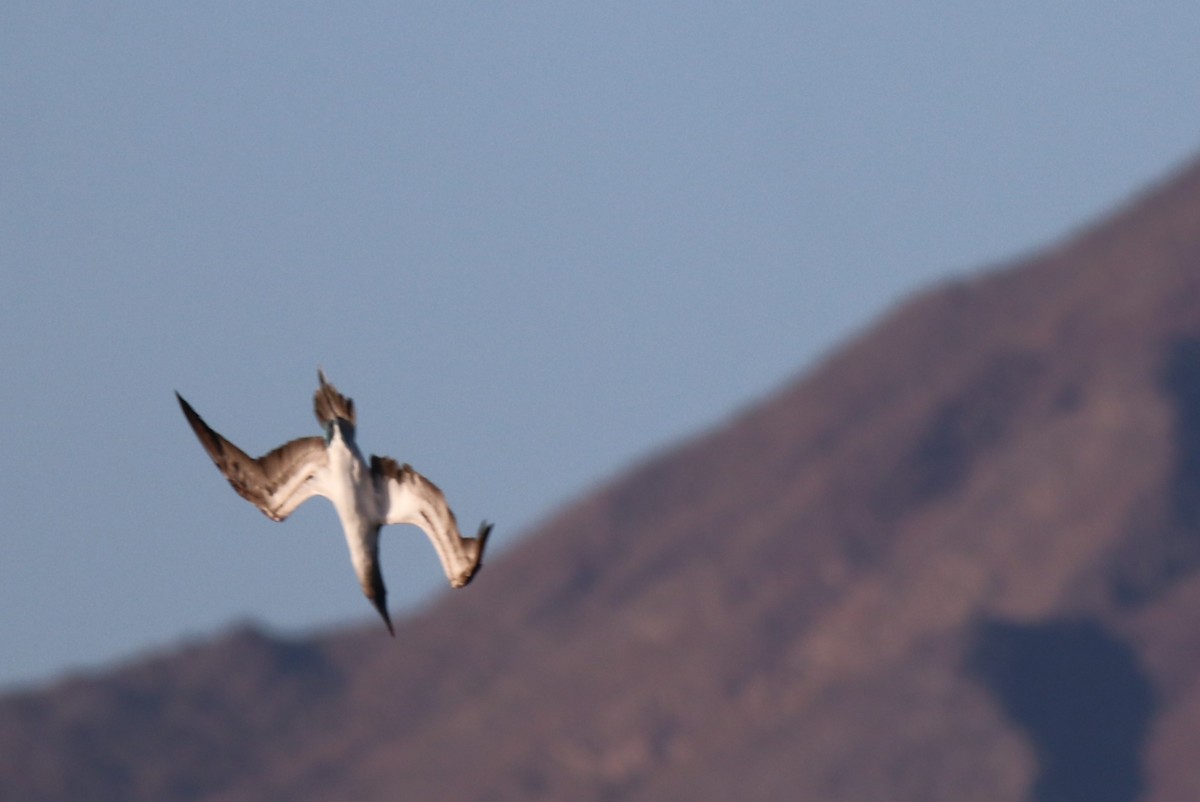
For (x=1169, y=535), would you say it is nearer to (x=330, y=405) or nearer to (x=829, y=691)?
(x=829, y=691)

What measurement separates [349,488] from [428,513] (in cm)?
64

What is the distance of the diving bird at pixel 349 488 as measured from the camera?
1432 cm

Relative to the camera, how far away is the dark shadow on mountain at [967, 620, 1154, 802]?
171m

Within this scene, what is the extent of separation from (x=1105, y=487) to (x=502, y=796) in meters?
55.4

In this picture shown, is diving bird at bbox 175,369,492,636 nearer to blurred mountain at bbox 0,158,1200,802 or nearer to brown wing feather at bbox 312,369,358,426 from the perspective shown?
brown wing feather at bbox 312,369,358,426

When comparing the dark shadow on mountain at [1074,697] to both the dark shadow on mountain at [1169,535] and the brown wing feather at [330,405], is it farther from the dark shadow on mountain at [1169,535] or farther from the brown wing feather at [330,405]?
the brown wing feather at [330,405]

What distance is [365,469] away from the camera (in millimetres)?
14656

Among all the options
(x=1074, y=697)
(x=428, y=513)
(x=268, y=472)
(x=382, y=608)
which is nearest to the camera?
(x=428, y=513)

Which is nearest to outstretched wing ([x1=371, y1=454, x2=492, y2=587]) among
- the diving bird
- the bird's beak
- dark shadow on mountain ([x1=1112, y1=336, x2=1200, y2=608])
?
the diving bird

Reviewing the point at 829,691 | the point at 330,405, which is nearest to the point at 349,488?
the point at 330,405

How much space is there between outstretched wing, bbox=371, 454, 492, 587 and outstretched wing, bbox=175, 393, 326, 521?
103 cm

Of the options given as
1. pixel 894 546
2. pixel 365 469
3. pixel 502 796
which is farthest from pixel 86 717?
pixel 365 469

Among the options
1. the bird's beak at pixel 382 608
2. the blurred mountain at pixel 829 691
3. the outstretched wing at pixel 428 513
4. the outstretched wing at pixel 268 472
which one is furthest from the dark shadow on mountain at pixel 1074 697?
the outstretched wing at pixel 428 513

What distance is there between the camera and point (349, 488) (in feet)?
48.1
